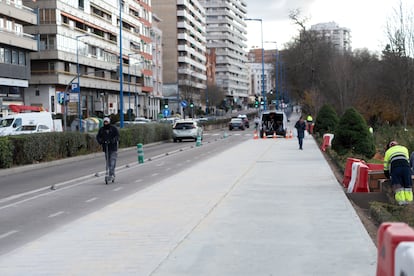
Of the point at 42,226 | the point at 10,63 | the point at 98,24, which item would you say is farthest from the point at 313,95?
the point at 42,226

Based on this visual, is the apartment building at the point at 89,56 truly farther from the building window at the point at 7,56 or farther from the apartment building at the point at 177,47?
the apartment building at the point at 177,47

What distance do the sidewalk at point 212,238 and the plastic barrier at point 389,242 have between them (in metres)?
1.99

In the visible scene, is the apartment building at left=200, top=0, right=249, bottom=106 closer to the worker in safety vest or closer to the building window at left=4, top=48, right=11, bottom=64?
the building window at left=4, top=48, right=11, bottom=64

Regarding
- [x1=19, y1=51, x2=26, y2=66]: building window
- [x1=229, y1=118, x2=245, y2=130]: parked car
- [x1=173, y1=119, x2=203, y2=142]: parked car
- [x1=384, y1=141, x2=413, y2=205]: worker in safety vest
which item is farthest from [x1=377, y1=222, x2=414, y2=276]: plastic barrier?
[x1=229, y1=118, x2=245, y2=130]: parked car

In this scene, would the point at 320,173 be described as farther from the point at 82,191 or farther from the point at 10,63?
the point at 10,63

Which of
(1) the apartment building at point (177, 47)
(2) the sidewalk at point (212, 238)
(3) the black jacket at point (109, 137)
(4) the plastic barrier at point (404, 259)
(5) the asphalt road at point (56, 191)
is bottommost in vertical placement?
(5) the asphalt road at point (56, 191)

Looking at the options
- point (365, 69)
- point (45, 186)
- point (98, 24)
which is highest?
point (98, 24)

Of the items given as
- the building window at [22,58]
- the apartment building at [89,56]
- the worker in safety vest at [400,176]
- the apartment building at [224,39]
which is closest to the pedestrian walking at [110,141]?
the worker in safety vest at [400,176]

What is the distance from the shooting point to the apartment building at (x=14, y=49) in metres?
57.1

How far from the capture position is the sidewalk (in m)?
6.96

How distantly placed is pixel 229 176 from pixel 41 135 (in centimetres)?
1138

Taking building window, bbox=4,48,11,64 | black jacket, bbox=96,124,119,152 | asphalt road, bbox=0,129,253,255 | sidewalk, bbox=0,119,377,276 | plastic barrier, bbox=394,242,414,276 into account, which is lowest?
asphalt road, bbox=0,129,253,255

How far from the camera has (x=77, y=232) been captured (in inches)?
372

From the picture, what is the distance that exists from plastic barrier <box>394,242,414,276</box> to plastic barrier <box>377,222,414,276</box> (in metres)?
0.08
